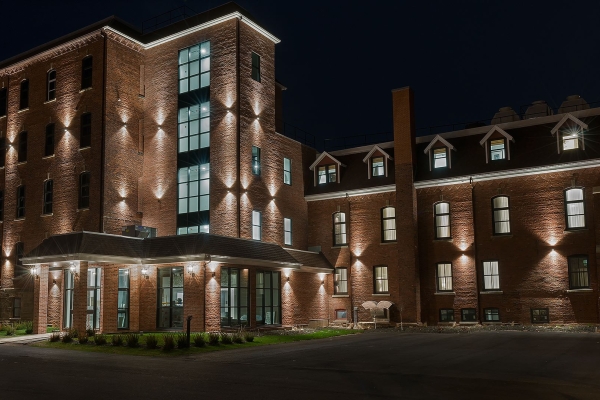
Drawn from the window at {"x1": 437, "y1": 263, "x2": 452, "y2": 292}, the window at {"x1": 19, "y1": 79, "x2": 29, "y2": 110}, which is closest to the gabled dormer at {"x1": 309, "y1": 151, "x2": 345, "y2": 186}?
the window at {"x1": 437, "y1": 263, "x2": 452, "y2": 292}

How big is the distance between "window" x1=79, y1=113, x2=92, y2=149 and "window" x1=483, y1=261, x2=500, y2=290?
873 inches

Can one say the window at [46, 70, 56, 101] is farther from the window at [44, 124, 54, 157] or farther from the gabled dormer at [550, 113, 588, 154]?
the gabled dormer at [550, 113, 588, 154]

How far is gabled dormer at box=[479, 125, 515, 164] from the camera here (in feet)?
113

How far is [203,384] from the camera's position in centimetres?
1396

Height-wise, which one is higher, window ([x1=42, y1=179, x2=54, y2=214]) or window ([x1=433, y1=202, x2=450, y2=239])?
window ([x1=42, y1=179, x2=54, y2=214])

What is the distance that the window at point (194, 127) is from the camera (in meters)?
33.7

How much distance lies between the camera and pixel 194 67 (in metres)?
34.7

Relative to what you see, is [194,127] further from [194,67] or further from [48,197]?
[48,197]

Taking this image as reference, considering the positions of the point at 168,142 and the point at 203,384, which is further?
the point at 168,142

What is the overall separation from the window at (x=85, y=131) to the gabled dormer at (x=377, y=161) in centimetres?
1565

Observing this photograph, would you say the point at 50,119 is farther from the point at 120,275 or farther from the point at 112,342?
the point at 112,342

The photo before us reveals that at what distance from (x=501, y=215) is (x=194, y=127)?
1702cm

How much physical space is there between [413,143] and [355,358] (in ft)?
63.7

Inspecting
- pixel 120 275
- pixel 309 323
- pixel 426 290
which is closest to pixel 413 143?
pixel 426 290
